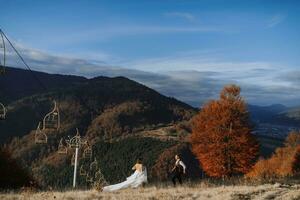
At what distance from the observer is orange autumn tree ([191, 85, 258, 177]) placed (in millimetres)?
61281

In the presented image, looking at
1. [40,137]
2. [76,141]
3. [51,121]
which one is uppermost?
[51,121]

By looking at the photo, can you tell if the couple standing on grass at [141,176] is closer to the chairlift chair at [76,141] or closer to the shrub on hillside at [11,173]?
the chairlift chair at [76,141]

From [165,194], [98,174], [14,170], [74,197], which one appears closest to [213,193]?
[165,194]

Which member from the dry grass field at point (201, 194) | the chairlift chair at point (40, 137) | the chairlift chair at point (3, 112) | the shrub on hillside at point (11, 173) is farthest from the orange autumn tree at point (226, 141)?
the chairlift chair at point (3, 112)

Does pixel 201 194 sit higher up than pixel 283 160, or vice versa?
pixel 201 194

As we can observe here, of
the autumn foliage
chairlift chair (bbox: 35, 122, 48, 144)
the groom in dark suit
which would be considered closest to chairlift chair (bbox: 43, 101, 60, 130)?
chairlift chair (bbox: 35, 122, 48, 144)

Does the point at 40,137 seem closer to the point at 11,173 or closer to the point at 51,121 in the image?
the point at 51,121

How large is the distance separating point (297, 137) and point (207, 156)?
69.0m

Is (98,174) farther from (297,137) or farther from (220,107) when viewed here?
(297,137)

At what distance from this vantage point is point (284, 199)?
21062 millimetres

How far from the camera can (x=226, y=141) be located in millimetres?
62156

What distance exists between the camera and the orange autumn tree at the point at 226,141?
6128 cm

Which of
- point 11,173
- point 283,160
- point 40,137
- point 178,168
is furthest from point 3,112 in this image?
point 283,160

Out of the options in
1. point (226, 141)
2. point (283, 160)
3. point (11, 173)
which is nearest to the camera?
point (226, 141)
